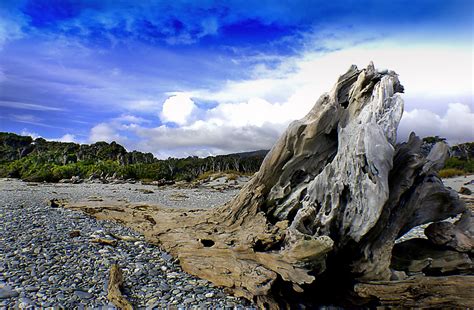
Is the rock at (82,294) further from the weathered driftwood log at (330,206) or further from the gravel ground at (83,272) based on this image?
the weathered driftwood log at (330,206)

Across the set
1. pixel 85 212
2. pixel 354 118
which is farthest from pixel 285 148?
pixel 85 212

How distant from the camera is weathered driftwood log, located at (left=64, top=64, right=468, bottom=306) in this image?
18.1 feet

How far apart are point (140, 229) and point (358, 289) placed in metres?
5.87

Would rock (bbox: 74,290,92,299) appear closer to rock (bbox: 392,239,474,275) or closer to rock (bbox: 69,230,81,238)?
rock (bbox: 69,230,81,238)

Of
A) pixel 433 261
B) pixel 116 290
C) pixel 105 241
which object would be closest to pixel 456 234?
pixel 433 261

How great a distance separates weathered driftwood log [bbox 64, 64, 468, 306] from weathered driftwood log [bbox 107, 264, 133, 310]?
129 cm

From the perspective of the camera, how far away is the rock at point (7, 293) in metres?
5.93

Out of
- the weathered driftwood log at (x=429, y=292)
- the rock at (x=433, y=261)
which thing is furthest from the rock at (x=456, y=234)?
the weathered driftwood log at (x=429, y=292)

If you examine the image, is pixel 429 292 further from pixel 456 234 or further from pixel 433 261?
pixel 456 234

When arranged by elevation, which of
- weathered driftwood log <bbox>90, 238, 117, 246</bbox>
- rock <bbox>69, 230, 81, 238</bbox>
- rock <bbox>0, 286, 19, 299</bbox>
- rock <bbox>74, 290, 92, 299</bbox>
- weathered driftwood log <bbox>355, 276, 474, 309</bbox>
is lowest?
rock <bbox>74, 290, 92, 299</bbox>

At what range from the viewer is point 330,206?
19.2 ft

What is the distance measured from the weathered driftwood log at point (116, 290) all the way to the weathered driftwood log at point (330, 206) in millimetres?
1286

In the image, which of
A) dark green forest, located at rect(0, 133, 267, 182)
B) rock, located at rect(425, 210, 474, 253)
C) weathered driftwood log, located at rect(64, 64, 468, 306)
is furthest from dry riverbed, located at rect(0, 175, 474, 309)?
dark green forest, located at rect(0, 133, 267, 182)

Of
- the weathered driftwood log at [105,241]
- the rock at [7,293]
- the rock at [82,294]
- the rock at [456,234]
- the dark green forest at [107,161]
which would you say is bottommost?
the rock at [82,294]
